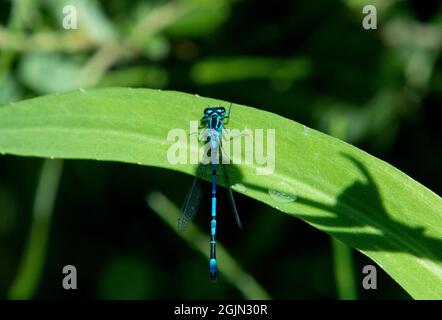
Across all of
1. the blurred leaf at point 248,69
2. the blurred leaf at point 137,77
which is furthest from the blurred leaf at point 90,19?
the blurred leaf at point 248,69

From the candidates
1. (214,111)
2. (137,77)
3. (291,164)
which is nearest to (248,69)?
(137,77)

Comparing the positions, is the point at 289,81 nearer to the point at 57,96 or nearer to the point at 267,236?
the point at 267,236

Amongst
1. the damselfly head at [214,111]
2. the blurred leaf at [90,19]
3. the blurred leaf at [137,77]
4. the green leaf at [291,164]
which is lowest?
the green leaf at [291,164]

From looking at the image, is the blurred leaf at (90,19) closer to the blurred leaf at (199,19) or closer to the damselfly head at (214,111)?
the blurred leaf at (199,19)

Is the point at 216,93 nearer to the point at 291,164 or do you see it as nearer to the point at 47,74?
the point at 47,74

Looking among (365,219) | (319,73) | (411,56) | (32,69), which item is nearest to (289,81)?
(319,73)

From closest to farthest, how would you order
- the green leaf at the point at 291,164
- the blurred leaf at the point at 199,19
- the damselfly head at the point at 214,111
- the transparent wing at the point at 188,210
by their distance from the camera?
1. the green leaf at the point at 291,164
2. the damselfly head at the point at 214,111
3. the transparent wing at the point at 188,210
4. the blurred leaf at the point at 199,19

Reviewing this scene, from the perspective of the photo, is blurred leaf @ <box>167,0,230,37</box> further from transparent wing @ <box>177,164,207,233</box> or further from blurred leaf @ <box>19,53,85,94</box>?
transparent wing @ <box>177,164,207,233</box>

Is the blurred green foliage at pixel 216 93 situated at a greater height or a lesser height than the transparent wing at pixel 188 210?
greater
